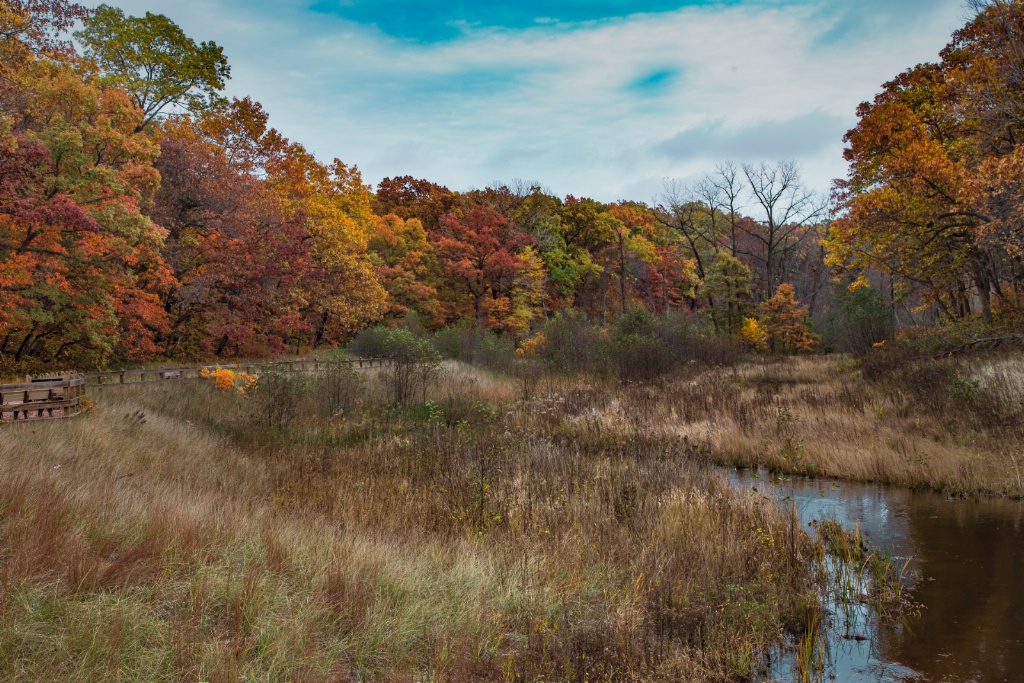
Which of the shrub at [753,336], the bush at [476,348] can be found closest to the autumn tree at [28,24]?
the bush at [476,348]

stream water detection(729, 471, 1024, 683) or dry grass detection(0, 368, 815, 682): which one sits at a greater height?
dry grass detection(0, 368, 815, 682)

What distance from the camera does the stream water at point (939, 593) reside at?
196 inches

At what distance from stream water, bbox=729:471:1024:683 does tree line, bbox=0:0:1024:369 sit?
7.77 m

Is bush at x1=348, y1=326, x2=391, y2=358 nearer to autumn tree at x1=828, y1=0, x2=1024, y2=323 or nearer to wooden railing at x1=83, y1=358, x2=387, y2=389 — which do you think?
wooden railing at x1=83, y1=358, x2=387, y2=389

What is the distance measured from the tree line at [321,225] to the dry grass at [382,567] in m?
9.24

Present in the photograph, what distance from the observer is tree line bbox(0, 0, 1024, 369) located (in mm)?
15633

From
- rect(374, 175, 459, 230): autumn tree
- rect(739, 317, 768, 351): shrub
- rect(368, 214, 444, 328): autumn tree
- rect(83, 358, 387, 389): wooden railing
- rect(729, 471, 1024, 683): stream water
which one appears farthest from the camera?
rect(374, 175, 459, 230): autumn tree

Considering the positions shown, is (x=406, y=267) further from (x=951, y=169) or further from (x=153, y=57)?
(x=951, y=169)

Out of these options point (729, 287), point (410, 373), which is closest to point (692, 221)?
point (729, 287)

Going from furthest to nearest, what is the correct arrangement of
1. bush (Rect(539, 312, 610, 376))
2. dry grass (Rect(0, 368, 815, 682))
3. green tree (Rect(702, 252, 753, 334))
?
1. green tree (Rect(702, 252, 753, 334))
2. bush (Rect(539, 312, 610, 376))
3. dry grass (Rect(0, 368, 815, 682))

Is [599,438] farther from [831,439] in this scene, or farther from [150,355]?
[150,355]

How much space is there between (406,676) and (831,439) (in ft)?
38.1

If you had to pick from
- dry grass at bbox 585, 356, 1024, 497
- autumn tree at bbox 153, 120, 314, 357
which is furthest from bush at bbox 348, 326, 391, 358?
dry grass at bbox 585, 356, 1024, 497

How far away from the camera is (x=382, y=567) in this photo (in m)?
5.32
